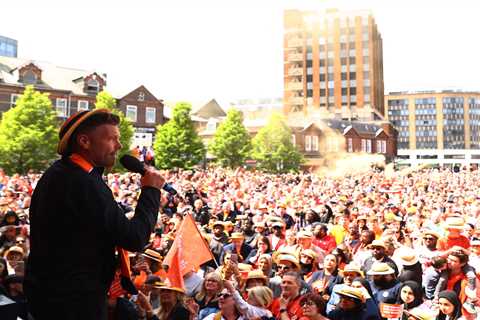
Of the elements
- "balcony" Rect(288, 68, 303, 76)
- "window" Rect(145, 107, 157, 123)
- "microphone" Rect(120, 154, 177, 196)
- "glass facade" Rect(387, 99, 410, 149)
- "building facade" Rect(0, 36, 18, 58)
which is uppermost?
"building facade" Rect(0, 36, 18, 58)

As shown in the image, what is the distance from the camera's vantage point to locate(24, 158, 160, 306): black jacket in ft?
6.53

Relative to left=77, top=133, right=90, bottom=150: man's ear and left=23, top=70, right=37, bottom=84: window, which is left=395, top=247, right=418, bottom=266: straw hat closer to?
left=77, top=133, right=90, bottom=150: man's ear

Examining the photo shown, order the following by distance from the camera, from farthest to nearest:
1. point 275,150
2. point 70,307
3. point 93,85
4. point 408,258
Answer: point 275,150, point 93,85, point 408,258, point 70,307

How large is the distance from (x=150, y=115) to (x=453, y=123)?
109 m

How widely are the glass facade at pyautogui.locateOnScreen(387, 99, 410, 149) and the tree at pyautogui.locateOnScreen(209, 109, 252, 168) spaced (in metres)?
92.0

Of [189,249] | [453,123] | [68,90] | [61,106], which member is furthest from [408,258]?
[453,123]

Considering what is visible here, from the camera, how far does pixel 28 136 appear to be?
117ft

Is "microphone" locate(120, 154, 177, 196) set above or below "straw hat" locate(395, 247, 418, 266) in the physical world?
above

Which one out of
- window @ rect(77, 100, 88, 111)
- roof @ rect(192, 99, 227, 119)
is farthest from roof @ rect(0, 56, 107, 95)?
roof @ rect(192, 99, 227, 119)

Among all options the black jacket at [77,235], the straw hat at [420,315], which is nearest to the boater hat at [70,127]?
the black jacket at [77,235]

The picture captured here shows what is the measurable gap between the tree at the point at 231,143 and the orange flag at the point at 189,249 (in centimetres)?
4385

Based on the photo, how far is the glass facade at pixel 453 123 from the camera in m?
132

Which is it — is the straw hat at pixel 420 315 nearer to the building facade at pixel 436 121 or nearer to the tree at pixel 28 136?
the tree at pixel 28 136

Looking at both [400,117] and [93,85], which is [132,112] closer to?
[93,85]
